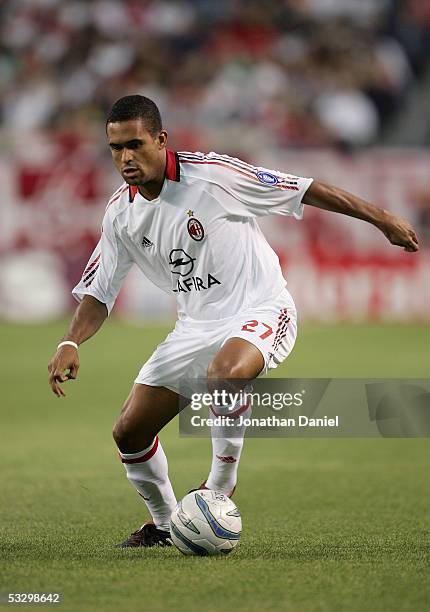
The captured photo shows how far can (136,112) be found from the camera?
533 cm

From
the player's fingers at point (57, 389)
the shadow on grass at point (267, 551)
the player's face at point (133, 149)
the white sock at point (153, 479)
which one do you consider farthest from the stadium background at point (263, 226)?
the player's face at point (133, 149)

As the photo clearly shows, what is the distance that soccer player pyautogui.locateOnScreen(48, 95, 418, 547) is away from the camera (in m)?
5.51

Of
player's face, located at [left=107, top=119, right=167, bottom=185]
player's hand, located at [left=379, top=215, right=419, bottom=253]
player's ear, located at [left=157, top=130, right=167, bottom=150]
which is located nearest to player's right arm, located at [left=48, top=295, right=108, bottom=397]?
player's face, located at [left=107, top=119, right=167, bottom=185]

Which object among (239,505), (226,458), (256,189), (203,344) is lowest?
(239,505)

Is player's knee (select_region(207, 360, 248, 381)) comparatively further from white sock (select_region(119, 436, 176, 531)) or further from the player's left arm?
the player's left arm

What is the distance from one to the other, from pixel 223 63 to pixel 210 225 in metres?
15.2

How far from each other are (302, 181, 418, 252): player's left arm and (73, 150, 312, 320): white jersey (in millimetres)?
163

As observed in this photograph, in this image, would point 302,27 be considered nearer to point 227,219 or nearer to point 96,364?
point 96,364

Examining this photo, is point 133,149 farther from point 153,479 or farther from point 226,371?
point 153,479

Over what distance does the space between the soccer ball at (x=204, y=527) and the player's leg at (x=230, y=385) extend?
345mm

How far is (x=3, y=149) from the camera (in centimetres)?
1767

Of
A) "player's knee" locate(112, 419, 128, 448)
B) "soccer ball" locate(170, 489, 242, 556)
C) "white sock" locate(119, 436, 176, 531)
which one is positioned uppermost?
"player's knee" locate(112, 419, 128, 448)

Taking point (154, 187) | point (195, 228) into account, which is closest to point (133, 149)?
point (154, 187)

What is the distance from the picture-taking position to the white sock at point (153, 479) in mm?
5680
